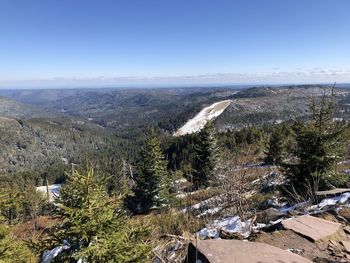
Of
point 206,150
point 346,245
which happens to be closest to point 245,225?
point 346,245

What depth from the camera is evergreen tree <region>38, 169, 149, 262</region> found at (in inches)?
230

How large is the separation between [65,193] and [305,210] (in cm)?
550

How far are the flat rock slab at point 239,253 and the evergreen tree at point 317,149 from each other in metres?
7.97

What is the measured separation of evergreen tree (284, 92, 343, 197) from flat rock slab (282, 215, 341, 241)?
6.24 metres

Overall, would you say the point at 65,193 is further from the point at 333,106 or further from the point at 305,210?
the point at 333,106

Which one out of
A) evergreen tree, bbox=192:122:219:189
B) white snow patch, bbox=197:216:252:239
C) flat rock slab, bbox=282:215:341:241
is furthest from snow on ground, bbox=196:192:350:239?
evergreen tree, bbox=192:122:219:189

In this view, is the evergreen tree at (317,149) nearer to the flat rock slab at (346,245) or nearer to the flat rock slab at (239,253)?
the flat rock slab at (346,245)

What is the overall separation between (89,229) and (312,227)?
4258 mm

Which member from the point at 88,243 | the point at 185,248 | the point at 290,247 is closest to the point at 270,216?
the point at 290,247

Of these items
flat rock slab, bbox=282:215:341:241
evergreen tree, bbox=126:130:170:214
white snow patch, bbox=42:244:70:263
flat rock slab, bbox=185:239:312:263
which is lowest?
evergreen tree, bbox=126:130:170:214

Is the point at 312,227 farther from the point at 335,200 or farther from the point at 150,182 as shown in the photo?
the point at 150,182

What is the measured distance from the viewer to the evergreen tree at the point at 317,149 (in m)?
11.9

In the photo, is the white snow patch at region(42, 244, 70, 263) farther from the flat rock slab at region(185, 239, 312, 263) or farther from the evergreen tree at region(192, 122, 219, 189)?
the evergreen tree at region(192, 122, 219, 189)

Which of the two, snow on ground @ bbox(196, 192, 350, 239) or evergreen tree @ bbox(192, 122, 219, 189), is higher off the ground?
snow on ground @ bbox(196, 192, 350, 239)
